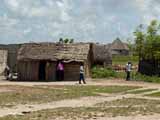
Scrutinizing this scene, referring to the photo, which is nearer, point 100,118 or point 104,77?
point 100,118

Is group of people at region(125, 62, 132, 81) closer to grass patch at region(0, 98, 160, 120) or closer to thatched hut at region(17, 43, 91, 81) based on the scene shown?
thatched hut at region(17, 43, 91, 81)

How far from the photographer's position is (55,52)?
50.1 meters

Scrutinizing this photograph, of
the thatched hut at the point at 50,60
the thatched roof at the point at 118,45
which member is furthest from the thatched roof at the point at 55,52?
the thatched roof at the point at 118,45

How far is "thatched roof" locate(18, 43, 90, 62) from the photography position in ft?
162

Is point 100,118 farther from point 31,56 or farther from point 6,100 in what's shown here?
point 31,56

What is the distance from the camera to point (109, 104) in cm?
2584

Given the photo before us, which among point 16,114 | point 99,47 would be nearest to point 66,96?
point 16,114

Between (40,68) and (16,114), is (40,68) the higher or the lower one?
the higher one

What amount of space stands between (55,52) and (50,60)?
1092mm

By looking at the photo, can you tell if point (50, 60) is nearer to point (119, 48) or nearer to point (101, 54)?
point (101, 54)

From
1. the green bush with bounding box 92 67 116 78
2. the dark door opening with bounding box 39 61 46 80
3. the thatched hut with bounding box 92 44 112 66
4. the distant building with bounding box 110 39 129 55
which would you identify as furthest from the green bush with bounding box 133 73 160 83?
the distant building with bounding box 110 39 129 55

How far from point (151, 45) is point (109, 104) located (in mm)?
28038

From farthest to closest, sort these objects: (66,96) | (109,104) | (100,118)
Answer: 1. (66,96)
2. (109,104)
3. (100,118)

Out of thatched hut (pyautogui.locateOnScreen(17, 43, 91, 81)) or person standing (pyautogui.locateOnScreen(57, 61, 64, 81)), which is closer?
person standing (pyautogui.locateOnScreen(57, 61, 64, 81))
